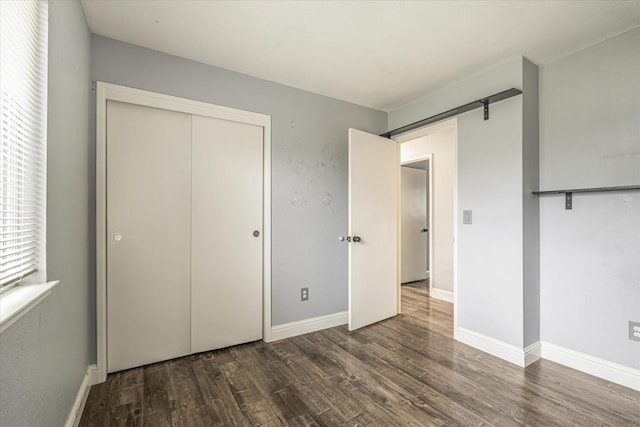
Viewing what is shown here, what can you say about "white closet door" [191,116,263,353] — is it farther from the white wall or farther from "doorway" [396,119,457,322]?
the white wall

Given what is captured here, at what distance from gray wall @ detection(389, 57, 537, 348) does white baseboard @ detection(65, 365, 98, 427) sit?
276cm

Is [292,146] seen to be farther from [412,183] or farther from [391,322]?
[412,183]

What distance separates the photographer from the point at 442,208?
420 centimetres

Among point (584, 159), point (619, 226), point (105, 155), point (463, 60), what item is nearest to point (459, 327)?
point (619, 226)

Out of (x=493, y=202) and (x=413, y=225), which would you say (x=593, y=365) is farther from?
(x=413, y=225)

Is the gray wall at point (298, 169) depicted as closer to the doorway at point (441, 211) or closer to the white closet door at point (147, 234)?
the white closet door at point (147, 234)

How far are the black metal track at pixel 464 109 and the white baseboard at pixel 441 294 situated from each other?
2.24 m

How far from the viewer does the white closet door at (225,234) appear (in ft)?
7.83

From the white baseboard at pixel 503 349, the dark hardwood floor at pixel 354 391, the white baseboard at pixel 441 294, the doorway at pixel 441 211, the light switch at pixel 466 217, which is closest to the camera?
the dark hardwood floor at pixel 354 391

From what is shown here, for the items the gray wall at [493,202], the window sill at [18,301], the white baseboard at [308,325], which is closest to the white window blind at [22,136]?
the window sill at [18,301]

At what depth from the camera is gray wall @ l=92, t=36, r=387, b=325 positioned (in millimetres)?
2379

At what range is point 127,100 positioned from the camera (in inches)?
82.4

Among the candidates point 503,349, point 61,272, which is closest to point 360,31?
point 61,272

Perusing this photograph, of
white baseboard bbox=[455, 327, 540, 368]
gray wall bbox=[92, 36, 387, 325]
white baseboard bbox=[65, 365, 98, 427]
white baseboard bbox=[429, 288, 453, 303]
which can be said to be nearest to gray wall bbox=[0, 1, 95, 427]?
white baseboard bbox=[65, 365, 98, 427]
